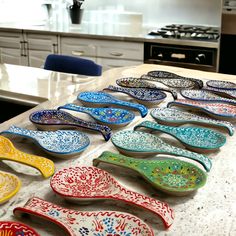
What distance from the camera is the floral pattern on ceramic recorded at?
71 cm

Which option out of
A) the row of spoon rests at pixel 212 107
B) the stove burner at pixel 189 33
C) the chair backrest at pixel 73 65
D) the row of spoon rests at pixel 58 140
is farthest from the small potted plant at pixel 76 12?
the row of spoon rests at pixel 58 140

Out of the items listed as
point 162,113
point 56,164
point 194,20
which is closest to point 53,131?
point 56,164

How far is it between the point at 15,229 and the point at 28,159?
9.9 inches

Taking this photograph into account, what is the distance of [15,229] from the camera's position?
724 millimetres

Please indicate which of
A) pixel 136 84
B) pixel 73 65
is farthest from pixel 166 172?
pixel 73 65

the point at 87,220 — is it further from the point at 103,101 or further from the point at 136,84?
the point at 136,84

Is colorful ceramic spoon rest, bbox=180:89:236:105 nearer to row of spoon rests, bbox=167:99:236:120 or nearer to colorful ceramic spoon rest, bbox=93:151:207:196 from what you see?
row of spoon rests, bbox=167:99:236:120

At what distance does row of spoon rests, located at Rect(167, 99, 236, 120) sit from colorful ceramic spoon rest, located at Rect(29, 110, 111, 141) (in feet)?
1.11

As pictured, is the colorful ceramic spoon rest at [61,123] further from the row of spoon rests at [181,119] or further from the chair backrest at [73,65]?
the chair backrest at [73,65]

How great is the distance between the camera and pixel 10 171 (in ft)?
3.14

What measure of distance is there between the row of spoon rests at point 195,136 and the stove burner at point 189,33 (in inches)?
76.6

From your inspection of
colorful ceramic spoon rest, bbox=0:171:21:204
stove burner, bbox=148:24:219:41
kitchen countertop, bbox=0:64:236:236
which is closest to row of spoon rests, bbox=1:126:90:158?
kitchen countertop, bbox=0:64:236:236

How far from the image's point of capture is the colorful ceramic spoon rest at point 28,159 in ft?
3.05

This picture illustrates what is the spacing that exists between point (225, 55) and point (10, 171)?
254cm
